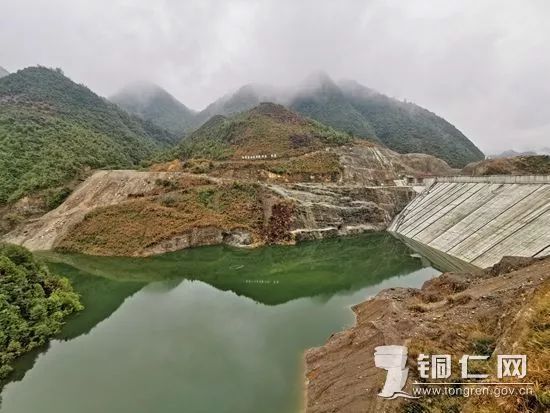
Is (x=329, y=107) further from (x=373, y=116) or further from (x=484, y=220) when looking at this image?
(x=484, y=220)

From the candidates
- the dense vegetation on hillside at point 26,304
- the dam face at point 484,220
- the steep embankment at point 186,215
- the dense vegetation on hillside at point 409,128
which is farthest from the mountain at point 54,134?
the dense vegetation on hillside at point 409,128

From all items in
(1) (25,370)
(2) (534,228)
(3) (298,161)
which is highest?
(3) (298,161)

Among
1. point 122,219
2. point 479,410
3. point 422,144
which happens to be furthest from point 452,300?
point 422,144

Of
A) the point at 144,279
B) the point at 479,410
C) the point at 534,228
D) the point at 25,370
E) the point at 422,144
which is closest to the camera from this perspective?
the point at 479,410

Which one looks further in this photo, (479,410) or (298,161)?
(298,161)

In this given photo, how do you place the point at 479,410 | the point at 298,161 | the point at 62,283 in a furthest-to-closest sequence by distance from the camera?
1. the point at 298,161
2. the point at 62,283
3. the point at 479,410

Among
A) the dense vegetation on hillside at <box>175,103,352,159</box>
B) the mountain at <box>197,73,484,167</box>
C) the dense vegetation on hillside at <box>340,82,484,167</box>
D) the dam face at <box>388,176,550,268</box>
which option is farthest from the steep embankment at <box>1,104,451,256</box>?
the dense vegetation on hillside at <box>340,82,484,167</box>

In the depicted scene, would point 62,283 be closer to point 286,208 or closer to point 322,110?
point 286,208
